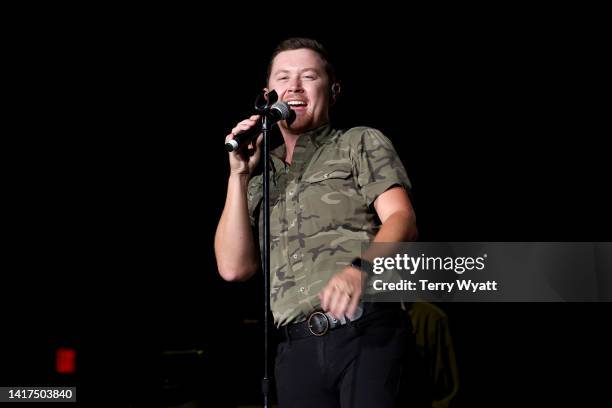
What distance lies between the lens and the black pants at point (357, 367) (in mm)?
1541

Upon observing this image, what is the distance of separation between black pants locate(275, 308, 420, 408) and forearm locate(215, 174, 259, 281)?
344mm

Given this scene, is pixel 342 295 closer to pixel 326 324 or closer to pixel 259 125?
pixel 326 324

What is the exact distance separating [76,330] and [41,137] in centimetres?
122

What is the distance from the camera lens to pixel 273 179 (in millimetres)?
1908

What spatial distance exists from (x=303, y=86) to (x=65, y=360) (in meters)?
2.05

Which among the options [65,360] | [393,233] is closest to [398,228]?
[393,233]

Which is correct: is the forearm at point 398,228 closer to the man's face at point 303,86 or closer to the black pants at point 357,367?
the black pants at point 357,367

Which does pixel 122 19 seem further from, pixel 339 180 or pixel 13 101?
pixel 339 180

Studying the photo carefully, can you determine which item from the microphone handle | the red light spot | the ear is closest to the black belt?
the microphone handle

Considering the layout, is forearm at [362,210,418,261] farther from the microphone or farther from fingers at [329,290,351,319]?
the microphone

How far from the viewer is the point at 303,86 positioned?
193cm

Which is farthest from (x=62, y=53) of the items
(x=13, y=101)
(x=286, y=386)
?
(x=286, y=386)

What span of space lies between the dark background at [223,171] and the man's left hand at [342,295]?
2.35m

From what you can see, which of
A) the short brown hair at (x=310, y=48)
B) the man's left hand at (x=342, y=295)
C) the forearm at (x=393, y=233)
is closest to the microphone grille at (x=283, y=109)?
the short brown hair at (x=310, y=48)
